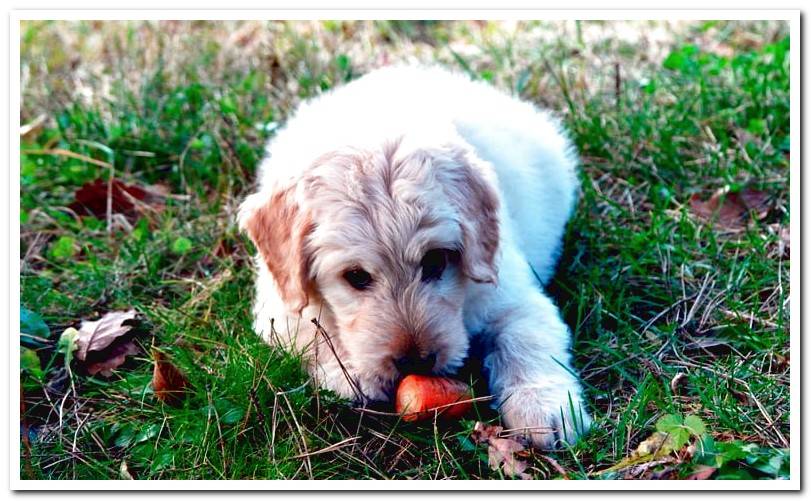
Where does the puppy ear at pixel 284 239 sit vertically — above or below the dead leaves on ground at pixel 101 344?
above

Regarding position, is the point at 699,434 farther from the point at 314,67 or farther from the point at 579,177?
the point at 314,67

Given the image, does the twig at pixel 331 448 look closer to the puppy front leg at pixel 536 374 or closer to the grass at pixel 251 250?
the grass at pixel 251 250

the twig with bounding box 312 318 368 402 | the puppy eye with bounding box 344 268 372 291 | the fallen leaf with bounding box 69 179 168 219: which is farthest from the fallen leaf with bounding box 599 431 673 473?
the fallen leaf with bounding box 69 179 168 219

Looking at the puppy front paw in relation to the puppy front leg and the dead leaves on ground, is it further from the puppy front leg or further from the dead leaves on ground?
the dead leaves on ground

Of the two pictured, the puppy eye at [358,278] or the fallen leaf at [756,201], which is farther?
the fallen leaf at [756,201]

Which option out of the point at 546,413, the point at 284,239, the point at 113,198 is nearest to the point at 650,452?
the point at 546,413

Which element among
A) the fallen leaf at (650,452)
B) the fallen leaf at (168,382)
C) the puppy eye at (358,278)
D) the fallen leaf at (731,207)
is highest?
the fallen leaf at (731,207)

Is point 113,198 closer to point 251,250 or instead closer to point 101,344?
point 251,250

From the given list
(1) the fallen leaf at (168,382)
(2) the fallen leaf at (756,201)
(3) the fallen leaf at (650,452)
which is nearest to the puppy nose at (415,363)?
(3) the fallen leaf at (650,452)
